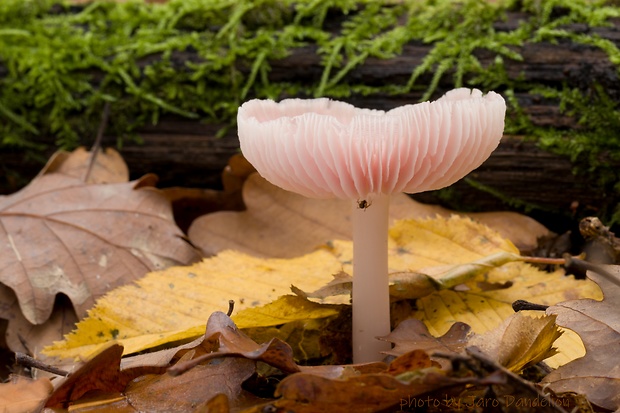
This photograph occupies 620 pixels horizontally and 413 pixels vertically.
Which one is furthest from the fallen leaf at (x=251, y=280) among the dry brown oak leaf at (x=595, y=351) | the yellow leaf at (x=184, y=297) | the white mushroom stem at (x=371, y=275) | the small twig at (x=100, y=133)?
the small twig at (x=100, y=133)

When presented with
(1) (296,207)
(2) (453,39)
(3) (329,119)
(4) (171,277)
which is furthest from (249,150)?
(2) (453,39)

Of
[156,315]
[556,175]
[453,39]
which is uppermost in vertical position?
[453,39]

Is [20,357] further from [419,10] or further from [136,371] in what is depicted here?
[419,10]

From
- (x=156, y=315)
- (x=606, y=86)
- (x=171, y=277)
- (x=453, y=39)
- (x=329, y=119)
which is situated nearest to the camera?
(x=329, y=119)

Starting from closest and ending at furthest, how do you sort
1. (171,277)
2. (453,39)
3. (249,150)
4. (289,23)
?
1. (249,150)
2. (171,277)
3. (453,39)
4. (289,23)

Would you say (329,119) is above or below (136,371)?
above

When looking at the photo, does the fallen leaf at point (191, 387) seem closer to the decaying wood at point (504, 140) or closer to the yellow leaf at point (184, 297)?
the yellow leaf at point (184, 297)

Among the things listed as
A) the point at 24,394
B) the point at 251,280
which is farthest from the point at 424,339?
the point at 24,394

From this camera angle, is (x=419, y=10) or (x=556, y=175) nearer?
(x=556, y=175)

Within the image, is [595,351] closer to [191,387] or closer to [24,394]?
[191,387]
